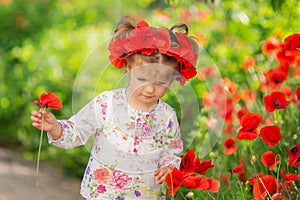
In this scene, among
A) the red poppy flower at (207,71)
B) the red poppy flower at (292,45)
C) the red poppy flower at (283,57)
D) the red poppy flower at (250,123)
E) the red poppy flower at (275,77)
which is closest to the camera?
the red poppy flower at (250,123)

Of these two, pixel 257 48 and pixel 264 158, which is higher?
pixel 257 48

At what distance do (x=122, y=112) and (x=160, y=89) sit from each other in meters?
0.20

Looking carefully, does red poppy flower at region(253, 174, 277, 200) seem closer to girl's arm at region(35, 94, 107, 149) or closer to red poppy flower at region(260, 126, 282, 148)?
red poppy flower at region(260, 126, 282, 148)

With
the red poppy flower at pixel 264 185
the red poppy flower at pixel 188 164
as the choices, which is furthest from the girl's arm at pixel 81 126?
the red poppy flower at pixel 264 185

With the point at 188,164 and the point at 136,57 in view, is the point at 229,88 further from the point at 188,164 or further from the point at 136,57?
the point at 136,57

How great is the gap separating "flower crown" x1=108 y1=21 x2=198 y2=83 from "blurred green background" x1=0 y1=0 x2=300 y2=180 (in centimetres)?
122

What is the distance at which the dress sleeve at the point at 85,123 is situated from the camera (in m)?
2.45

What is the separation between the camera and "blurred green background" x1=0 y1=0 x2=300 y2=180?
459 cm

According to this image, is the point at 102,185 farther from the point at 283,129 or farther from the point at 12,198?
the point at 12,198

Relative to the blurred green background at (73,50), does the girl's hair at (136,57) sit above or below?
below

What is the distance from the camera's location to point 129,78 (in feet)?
7.99

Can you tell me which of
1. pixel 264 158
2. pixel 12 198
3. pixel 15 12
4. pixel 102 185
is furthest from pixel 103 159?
pixel 15 12

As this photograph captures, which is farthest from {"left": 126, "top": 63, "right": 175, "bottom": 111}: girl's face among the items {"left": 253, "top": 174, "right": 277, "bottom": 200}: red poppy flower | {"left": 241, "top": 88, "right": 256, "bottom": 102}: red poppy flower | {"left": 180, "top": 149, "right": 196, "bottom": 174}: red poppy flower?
{"left": 241, "top": 88, "right": 256, "bottom": 102}: red poppy flower

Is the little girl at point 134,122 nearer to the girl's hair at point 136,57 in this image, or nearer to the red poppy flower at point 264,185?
the girl's hair at point 136,57
